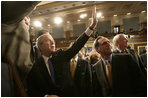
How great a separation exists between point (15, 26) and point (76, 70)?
0.68m

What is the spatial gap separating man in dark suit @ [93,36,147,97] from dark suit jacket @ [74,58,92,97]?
6cm

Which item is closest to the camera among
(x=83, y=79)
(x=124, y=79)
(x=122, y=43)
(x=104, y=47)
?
(x=124, y=79)

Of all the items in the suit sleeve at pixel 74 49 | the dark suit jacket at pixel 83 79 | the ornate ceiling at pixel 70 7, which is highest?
the ornate ceiling at pixel 70 7

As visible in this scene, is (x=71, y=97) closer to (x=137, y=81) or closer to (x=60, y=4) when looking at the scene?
(x=137, y=81)

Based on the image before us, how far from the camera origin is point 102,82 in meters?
1.12

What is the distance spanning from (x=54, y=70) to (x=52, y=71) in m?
0.02

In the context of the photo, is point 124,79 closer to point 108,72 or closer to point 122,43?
point 108,72

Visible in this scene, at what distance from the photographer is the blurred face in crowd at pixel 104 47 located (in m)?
1.28

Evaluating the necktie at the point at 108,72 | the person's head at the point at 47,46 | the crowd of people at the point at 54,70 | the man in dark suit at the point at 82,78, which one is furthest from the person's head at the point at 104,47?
the person's head at the point at 47,46

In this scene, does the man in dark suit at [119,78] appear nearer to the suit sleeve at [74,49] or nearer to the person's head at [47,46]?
the suit sleeve at [74,49]

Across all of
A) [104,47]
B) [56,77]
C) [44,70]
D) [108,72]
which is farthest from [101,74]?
[44,70]

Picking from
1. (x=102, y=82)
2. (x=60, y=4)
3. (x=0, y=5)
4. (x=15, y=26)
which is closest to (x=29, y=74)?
(x=15, y=26)

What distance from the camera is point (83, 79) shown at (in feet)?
3.85

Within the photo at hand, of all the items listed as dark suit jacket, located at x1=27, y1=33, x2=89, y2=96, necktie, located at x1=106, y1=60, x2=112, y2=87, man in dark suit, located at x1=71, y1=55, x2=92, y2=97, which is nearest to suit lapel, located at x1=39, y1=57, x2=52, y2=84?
dark suit jacket, located at x1=27, y1=33, x2=89, y2=96
